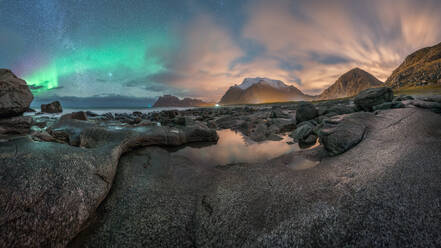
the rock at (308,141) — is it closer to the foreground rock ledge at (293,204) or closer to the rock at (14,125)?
the foreground rock ledge at (293,204)

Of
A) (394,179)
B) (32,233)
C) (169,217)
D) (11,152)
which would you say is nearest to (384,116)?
(394,179)

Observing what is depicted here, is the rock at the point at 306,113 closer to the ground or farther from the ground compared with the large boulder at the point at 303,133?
farther from the ground

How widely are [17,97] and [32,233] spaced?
7225 millimetres

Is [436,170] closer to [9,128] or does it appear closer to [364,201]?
[364,201]

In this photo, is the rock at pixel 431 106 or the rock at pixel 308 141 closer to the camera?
the rock at pixel 431 106

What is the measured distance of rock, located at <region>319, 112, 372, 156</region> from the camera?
159 inches

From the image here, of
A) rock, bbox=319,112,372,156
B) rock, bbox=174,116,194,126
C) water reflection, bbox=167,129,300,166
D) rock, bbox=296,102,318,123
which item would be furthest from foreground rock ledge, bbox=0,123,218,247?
rock, bbox=296,102,318,123

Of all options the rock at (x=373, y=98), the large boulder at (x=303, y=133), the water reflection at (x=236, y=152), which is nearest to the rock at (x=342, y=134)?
the water reflection at (x=236, y=152)

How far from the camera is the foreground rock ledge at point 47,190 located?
5.68 ft

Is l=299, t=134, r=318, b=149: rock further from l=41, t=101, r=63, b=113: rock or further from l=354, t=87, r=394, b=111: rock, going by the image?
l=41, t=101, r=63, b=113: rock

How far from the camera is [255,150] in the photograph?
592 centimetres

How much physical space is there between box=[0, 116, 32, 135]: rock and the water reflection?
5.70 metres

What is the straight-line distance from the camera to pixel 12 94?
5633 mm

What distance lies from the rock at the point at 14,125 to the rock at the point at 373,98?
14721mm
